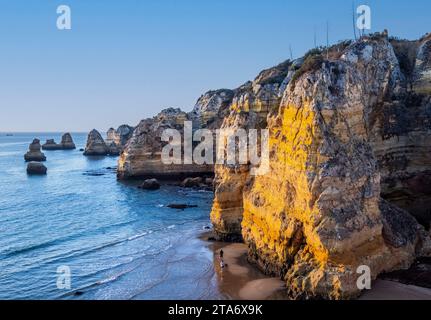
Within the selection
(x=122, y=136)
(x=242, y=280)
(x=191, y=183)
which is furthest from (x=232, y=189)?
(x=122, y=136)

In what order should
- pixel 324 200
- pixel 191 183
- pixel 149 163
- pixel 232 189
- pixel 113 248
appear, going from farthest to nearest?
pixel 149 163 → pixel 191 183 → pixel 113 248 → pixel 232 189 → pixel 324 200

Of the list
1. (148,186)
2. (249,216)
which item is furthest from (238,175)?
(148,186)

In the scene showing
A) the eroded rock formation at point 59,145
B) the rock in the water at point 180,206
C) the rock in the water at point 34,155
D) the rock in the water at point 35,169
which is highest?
the eroded rock formation at point 59,145

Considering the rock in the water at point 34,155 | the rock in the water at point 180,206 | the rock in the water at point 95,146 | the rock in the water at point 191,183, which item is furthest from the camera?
the rock in the water at point 95,146

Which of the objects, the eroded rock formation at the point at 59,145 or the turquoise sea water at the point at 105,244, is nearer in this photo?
the turquoise sea water at the point at 105,244

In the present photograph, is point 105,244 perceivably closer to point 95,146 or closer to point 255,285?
point 255,285

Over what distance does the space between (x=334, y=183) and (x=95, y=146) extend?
112801mm

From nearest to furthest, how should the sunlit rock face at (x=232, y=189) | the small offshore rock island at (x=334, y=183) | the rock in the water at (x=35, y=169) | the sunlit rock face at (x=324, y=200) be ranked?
the sunlit rock face at (x=324, y=200) → the small offshore rock island at (x=334, y=183) → the sunlit rock face at (x=232, y=189) → the rock in the water at (x=35, y=169)

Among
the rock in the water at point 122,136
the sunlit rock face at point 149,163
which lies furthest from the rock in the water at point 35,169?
the rock in the water at point 122,136

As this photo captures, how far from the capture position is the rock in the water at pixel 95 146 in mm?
126062

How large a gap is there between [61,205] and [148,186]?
13942 millimetres

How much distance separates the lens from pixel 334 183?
20.2m

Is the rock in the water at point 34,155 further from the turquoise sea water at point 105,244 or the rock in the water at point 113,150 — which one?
the turquoise sea water at point 105,244

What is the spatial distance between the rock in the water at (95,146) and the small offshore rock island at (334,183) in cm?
9899
